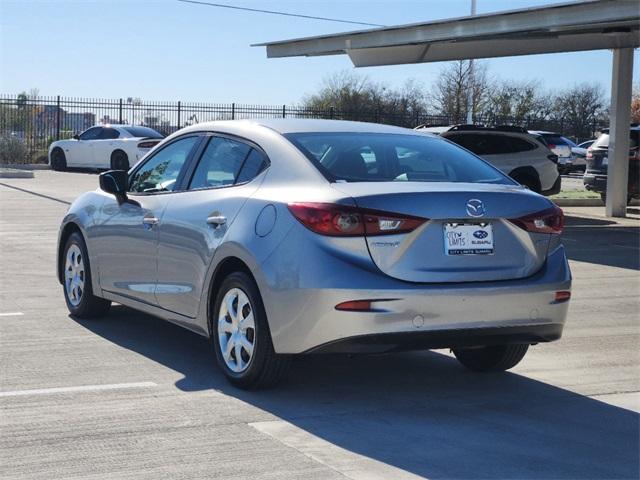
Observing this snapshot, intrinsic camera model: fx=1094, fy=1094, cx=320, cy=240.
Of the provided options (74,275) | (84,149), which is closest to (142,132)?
(84,149)

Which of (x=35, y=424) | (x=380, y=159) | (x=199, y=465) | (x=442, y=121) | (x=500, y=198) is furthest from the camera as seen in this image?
(x=442, y=121)

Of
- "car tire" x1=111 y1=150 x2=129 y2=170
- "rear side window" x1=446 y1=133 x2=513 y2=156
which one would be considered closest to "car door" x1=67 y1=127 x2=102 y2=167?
"car tire" x1=111 y1=150 x2=129 y2=170

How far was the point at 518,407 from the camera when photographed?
20.8 feet

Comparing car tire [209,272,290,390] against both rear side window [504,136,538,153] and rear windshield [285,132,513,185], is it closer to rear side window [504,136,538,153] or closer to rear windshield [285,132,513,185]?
rear windshield [285,132,513,185]

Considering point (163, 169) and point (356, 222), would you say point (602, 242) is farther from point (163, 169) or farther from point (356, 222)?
point (356, 222)

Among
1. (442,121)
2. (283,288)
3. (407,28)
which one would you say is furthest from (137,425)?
(442,121)

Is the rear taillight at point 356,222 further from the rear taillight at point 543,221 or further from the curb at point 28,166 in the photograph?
the curb at point 28,166

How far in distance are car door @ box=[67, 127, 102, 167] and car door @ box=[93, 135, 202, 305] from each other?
23893mm

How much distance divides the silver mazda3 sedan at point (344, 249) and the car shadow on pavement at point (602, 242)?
24.3ft

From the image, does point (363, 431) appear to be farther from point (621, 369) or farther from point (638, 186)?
point (638, 186)

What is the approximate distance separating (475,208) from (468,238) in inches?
6.8

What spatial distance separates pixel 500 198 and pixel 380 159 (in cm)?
87

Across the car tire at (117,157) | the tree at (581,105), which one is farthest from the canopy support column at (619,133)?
the tree at (581,105)

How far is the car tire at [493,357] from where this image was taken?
280 inches
